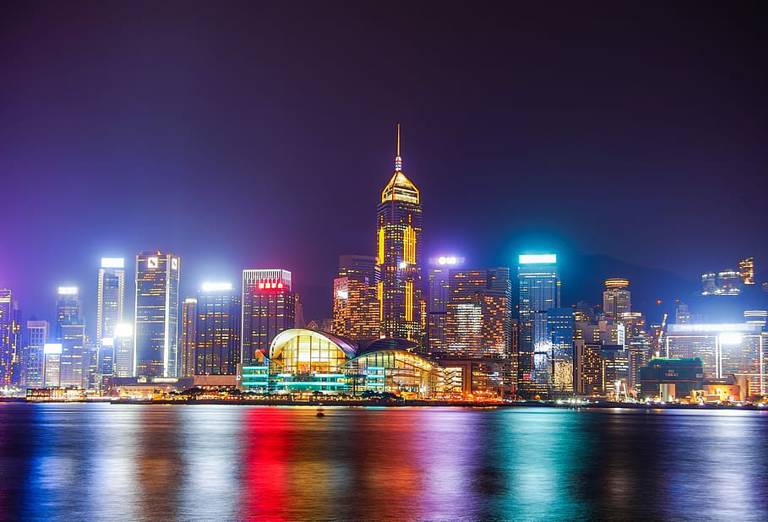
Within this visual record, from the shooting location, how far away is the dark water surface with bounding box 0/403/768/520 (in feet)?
150

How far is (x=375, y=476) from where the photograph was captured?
60.2 m

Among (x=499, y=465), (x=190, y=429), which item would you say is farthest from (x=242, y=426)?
(x=499, y=465)

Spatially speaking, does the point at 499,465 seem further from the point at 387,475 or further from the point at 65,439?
the point at 65,439

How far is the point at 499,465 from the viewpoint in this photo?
68312 millimetres

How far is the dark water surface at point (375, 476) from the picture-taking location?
4584 centimetres

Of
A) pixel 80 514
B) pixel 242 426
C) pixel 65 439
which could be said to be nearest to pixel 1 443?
pixel 65 439

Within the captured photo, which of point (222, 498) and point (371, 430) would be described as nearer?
point (222, 498)

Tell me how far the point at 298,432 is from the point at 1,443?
32.7 metres

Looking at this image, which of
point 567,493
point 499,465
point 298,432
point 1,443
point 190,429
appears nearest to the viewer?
point 567,493

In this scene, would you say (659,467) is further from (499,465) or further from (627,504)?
A: (627,504)

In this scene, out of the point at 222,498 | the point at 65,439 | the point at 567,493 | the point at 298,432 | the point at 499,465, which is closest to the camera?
the point at 222,498

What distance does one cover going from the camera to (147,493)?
5094 cm

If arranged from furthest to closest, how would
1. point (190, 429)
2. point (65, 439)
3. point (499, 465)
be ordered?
point (190, 429) < point (65, 439) < point (499, 465)

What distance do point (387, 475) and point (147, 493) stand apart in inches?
648
